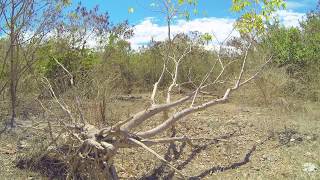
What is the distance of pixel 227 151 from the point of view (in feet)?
24.6

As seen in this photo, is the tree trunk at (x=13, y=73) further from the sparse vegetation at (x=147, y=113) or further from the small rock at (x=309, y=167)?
the small rock at (x=309, y=167)

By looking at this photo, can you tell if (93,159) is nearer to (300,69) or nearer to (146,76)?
(300,69)

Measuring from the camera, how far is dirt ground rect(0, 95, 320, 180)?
263 inches

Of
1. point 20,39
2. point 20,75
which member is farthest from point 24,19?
point 20,75

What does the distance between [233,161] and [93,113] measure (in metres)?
2.32

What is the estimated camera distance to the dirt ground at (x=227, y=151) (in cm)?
668

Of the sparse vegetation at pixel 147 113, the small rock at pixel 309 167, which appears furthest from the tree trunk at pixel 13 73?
the small rock at pixel 309 167

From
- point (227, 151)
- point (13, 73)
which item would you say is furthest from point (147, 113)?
point (13, 73)

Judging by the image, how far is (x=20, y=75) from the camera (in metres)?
8.96

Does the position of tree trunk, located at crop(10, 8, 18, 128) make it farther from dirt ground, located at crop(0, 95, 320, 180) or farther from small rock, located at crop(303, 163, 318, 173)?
small rock, located at crop(303, 163, 318, 173)

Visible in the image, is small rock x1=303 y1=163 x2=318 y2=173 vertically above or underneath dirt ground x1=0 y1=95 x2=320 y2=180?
underneath

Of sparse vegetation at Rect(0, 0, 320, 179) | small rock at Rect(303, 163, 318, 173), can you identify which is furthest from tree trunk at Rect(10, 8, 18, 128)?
small rock at Rect(303, 163, 318, 173)

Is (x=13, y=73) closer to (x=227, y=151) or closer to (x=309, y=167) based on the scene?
(x=227, y=151)

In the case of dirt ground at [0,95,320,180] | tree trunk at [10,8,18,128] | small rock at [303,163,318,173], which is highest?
tree trunk at [10,8,18,128]
